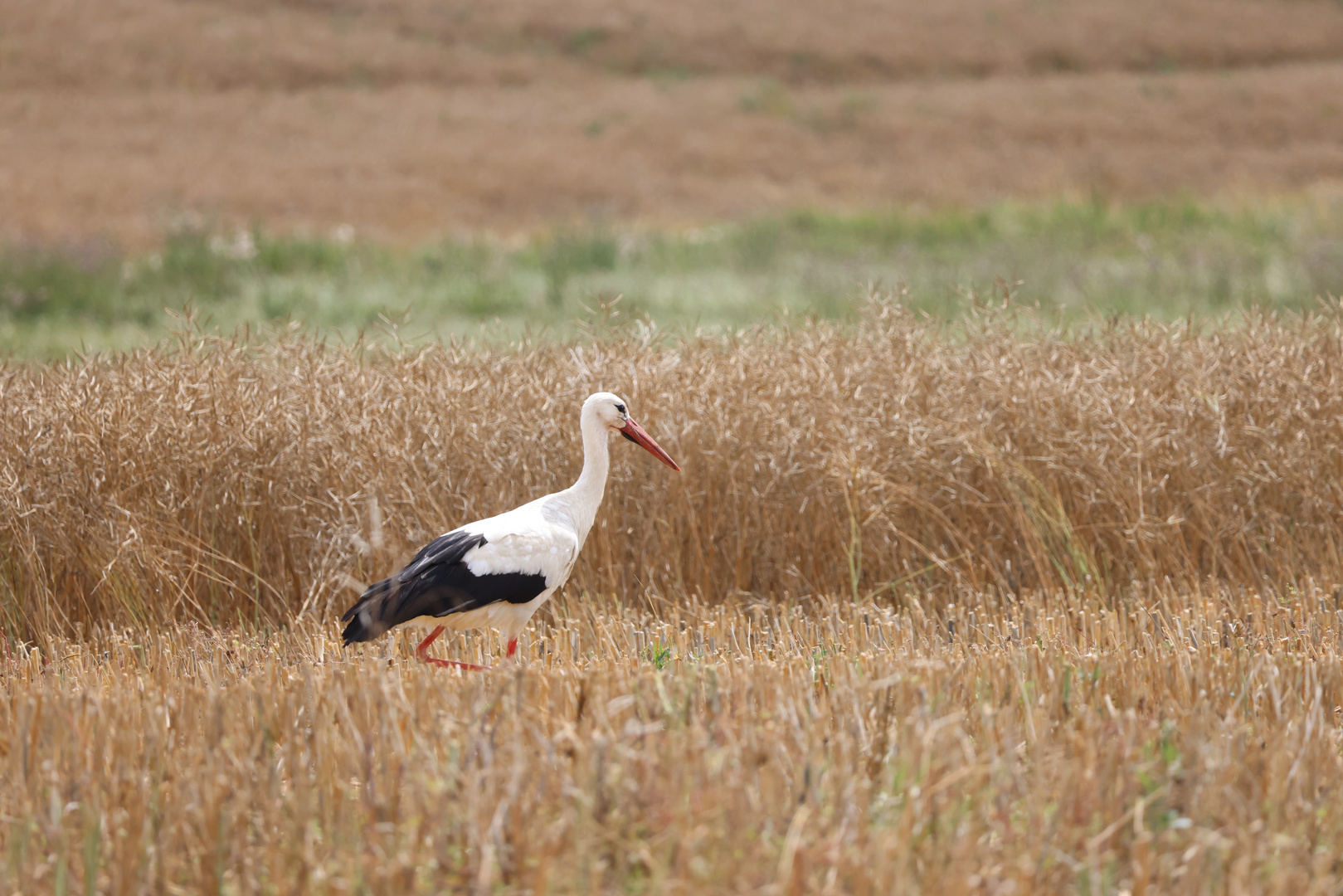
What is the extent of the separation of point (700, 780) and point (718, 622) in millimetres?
2820

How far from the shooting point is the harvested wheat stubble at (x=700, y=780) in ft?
8.41

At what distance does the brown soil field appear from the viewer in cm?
2866

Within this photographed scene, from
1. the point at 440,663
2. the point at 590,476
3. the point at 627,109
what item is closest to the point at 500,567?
the point at 440,663

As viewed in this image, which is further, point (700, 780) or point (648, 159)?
point (648, 159)

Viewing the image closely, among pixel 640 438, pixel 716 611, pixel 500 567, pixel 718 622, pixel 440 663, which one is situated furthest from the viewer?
pixel 716 611

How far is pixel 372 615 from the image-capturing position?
14.6 feet

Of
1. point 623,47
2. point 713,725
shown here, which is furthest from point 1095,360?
point 623,47

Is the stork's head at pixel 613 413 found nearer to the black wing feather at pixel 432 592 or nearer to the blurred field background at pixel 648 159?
the black wing feather at pixel 432 592

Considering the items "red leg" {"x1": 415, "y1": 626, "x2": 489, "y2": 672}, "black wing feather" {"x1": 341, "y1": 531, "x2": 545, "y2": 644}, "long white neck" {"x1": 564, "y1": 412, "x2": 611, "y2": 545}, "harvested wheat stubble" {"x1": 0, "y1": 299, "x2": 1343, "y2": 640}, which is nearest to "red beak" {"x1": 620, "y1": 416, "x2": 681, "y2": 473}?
"long white neck" {"x1": 564, "y1": 412, "x2": 611, "y2": 545}

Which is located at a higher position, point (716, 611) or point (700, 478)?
point (700, 478)

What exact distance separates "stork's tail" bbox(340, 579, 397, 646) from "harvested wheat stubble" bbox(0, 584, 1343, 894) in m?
0.40

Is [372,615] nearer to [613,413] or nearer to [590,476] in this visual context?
[590,476]

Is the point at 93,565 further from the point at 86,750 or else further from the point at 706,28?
the point at 706,28

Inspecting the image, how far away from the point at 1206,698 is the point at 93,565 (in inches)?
221
